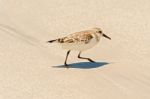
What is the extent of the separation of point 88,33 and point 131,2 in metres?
3.76

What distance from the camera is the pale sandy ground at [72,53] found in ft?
24.9

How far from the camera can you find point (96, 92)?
24.7 ft

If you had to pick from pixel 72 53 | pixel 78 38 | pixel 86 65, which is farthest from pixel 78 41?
pixel 72 53

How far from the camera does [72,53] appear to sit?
9.67m

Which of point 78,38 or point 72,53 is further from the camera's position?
point 72,53

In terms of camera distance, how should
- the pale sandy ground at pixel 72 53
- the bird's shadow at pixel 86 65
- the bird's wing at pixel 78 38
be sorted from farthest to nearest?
the bird's shadow at pixel 86 65 < the bird's wing at pixel 78 38 < the pale sandy ground at pixel 72 53

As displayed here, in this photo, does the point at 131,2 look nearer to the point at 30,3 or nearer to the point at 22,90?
the point at 30,3

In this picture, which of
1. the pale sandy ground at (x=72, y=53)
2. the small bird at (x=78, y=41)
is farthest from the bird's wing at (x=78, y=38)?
the pale sandy ground at (x=72, y=53)

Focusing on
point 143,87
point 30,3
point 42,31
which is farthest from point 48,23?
point 143,87

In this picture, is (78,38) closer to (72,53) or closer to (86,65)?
(86,65)

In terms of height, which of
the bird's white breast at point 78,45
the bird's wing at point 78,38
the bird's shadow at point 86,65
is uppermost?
the bird's wing at point 78,38

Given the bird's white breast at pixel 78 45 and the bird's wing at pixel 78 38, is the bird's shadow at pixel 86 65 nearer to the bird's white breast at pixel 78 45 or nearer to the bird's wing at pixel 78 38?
the bird's white breast at pixel 78 45

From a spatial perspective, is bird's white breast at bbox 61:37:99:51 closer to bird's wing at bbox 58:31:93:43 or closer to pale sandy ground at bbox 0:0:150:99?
bird's wing at bbox 58:31:93:43

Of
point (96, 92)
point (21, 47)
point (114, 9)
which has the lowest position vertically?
point (96, 92)
